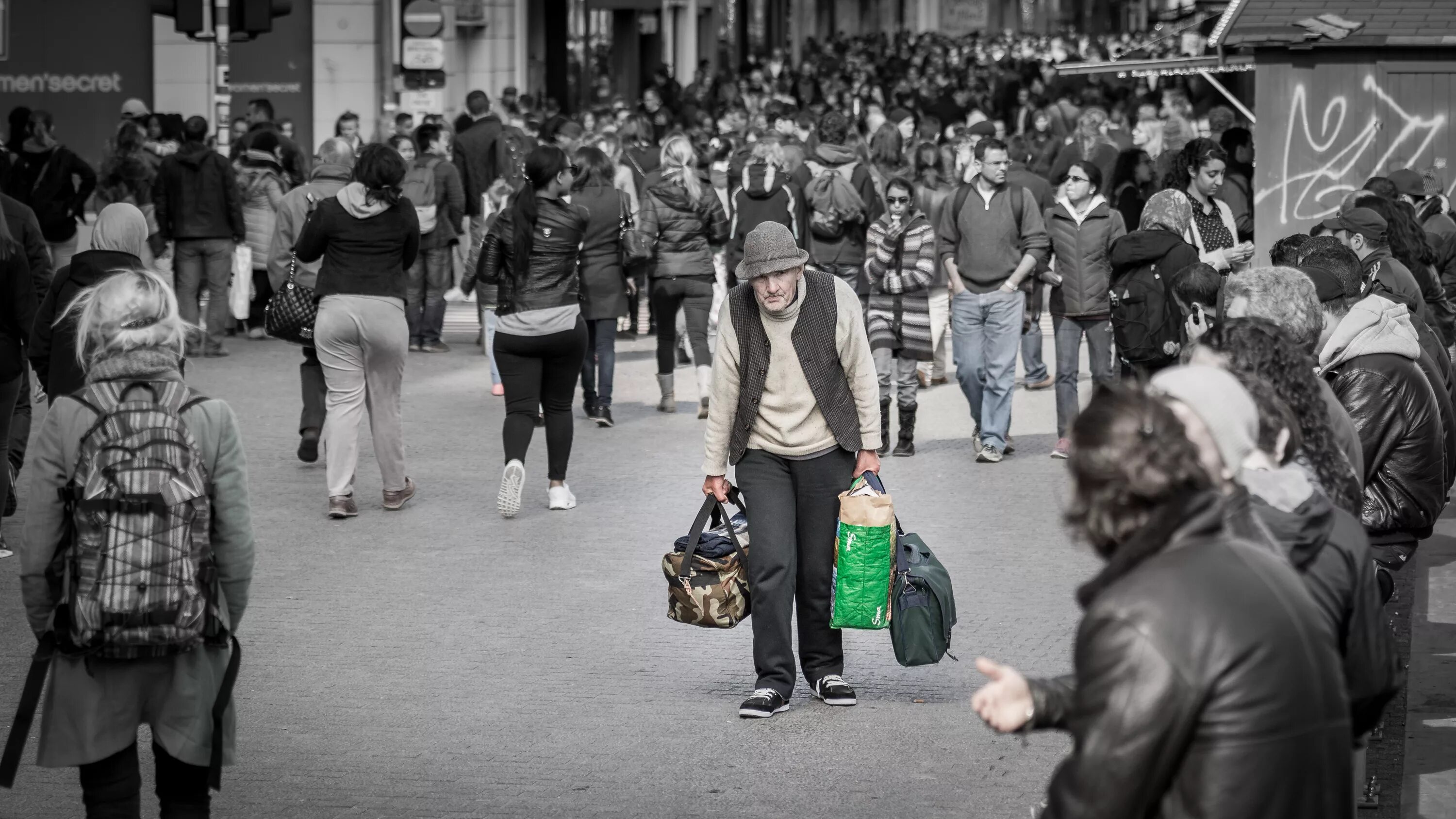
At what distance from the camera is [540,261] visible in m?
10.1

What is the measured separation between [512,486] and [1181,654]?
23.9 feet

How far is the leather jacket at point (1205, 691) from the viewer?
2854 mm

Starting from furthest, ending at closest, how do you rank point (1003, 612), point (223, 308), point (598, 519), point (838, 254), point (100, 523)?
point (223, 308) < point (838, 254) < point (598, 519) < point (1003, 612) < point (100, 523)

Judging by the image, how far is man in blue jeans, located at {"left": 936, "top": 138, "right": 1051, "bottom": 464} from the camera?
11.7 metres

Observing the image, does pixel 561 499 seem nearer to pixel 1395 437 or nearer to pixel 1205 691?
pixel 1395 437

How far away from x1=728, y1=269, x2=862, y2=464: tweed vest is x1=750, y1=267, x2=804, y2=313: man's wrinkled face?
8 centimetres

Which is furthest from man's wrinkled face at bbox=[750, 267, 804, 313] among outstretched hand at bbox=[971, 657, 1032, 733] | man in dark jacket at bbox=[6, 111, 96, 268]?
man in dark jacket at bbox=[6, 111, 96, 268]

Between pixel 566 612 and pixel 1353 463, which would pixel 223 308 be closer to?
pixel 566 612

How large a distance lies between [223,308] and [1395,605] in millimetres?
11913

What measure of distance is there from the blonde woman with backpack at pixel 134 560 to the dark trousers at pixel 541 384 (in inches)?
211

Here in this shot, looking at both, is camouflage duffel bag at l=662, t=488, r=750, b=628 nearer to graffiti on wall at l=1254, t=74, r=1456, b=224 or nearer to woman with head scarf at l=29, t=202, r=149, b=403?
woman with head scarf at l=29, t=202, r=149, b=403

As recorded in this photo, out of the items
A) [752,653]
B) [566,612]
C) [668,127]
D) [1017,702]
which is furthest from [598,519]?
[668,127]

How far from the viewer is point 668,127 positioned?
82.3 feet

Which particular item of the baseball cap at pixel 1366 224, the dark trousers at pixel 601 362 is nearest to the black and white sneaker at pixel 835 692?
the baseball cap at pixel 1366 224
